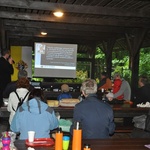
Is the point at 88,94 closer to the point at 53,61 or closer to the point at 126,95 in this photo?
the point at 126,95

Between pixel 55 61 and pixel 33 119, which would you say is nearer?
pixel 33 119

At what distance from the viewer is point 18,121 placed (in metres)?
2.72

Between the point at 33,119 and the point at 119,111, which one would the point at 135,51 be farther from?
the point at 33,119

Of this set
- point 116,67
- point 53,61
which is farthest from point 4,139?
point 116,67

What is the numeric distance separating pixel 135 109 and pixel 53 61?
22.4 ft

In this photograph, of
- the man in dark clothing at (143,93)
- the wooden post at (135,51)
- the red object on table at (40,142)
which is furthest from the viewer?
the wooden post at (135,51)

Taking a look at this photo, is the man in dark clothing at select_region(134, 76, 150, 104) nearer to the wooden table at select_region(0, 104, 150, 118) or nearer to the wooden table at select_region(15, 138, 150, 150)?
the wooden table at select_region(0, 104, 150, 118)

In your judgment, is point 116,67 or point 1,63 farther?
point 116,67

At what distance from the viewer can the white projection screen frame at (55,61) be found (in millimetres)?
11023

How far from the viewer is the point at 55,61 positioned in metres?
11.2

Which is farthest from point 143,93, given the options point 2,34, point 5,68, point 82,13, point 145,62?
point 145,62

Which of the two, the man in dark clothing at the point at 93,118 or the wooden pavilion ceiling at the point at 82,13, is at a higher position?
the wooden pavilion ceiling at the point at 82,13

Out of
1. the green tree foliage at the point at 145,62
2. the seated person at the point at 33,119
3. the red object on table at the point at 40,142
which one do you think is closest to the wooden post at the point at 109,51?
the green tree foliage at the point at 145,62

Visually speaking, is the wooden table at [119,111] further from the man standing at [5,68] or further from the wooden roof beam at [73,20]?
the wooden roof beam at [73,20]
